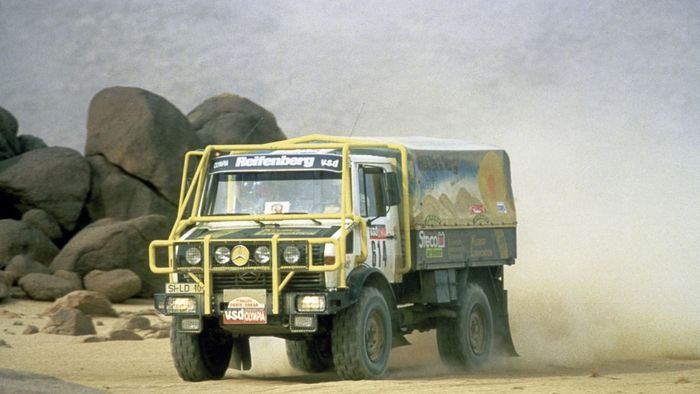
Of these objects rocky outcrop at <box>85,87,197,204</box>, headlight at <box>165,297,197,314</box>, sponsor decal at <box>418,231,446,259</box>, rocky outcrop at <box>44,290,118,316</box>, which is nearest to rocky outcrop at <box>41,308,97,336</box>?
rocky outcrop at <box>44,290,118,316</box>

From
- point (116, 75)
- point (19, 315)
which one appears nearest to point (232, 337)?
point (19, 315)

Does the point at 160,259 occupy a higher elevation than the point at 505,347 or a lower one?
higher

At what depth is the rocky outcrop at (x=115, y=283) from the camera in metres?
31.2

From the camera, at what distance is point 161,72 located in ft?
278

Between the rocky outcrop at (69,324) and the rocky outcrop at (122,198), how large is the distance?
1130 cm

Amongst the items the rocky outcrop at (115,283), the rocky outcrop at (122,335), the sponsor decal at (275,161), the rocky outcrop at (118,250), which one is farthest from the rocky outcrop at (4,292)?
the sponsor decal at (275,161)

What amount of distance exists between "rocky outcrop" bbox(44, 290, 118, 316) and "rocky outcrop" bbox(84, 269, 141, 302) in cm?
251

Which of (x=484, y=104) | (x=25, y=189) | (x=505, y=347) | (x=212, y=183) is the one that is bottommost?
(x=505, y=347)

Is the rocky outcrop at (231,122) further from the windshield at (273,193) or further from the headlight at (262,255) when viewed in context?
the headlight at (262,255)

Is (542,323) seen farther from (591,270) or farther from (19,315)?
(19,315)

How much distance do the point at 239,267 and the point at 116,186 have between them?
20136mm

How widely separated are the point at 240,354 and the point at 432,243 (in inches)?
105

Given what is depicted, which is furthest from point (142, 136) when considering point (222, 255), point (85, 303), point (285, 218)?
point (222, 255)

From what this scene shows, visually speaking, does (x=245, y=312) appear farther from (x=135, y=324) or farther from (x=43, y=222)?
(x=43, y=222)
